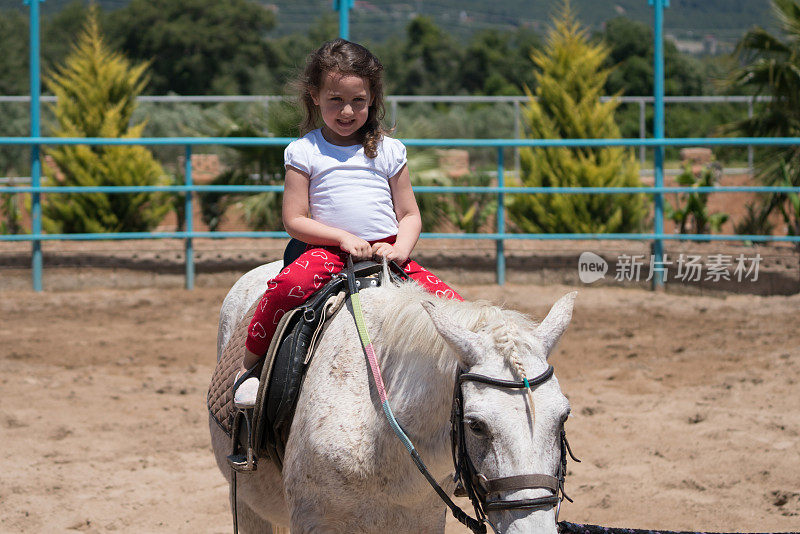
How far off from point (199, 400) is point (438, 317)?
13.2ft

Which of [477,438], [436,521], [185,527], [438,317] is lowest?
[185,527]

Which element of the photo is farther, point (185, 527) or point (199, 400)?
point (199, 400)

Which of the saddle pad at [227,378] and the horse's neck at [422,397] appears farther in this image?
the saddle pad at [227,378]

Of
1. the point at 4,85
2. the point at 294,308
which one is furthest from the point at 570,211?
the point at 4,85

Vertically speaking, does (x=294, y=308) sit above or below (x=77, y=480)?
above

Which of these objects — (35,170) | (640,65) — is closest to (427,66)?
(640,65)

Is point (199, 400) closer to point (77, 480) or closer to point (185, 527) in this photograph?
point (77, 480)

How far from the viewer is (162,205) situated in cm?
1059

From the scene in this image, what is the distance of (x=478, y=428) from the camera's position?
1669mm

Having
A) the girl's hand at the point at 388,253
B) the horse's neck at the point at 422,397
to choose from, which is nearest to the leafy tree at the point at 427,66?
the girl's hand at the point at 388,253

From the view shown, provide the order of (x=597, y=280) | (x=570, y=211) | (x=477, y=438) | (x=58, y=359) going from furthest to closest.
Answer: (x=570, y=211), (x=597, y=280), (x=58, y=359), (x=477, y=438)

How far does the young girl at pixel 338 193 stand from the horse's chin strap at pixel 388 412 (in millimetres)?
105

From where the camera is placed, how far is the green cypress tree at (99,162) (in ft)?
33.4

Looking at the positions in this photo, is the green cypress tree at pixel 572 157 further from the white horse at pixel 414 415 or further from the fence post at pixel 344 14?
the white horse at pixel 414 415
